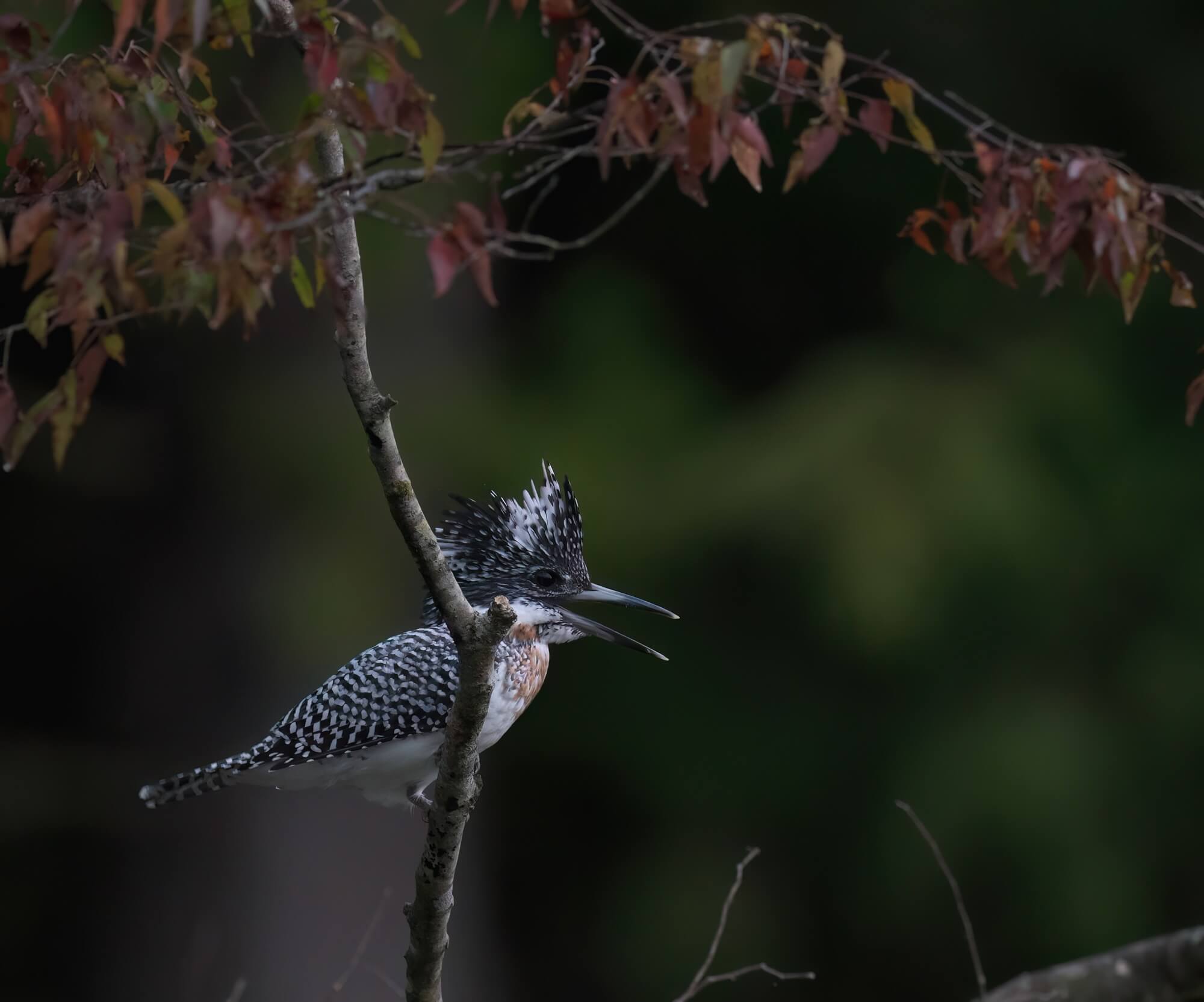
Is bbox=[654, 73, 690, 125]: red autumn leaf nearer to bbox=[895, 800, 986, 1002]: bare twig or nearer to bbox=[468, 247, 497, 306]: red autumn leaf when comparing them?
bbox=[468, 247, 497, 306]: red autumn leaf

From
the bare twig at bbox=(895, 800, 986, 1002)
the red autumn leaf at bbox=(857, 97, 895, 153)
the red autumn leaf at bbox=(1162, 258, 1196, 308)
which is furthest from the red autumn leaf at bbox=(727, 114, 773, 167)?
the bare twig at bbox=(895, 800, 986, 1002)

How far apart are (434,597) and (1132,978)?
1811 millimetres

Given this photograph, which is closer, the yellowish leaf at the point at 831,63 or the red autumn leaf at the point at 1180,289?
the yellowish leaf at the point at 831,63

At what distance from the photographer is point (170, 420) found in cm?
521

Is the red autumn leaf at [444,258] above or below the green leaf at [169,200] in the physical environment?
below

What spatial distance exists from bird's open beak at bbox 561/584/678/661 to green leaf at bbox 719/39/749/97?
172cm

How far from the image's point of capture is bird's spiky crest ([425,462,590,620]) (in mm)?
3379

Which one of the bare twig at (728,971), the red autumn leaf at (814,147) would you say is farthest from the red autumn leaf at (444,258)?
the bare twig at (728,971)

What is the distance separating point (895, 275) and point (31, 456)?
317 centimetres

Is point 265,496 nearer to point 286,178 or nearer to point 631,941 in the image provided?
point 631,941

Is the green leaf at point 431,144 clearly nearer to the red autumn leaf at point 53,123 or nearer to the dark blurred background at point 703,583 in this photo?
the red autumn leaf at point 53,123

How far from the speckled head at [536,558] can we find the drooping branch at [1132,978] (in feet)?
3.77

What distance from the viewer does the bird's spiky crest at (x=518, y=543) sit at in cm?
338

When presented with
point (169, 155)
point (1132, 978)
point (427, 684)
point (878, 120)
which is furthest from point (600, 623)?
point (878, 120)
